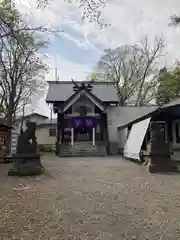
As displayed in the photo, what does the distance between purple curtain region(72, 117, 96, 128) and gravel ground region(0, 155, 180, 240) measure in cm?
1643

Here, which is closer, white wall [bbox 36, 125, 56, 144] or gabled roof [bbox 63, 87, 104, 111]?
gabled roof [bbox 63, 87, 104, 111]

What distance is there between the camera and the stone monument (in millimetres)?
10322

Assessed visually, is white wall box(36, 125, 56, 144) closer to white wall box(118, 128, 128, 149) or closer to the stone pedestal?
white wall box(118, 128, 128, 149)

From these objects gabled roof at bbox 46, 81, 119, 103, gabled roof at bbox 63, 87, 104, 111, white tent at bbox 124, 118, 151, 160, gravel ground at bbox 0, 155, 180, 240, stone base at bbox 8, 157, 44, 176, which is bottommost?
gravel ground at bbox 0, 155, 180, 240

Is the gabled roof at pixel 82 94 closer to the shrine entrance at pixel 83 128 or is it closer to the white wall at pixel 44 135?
the shrine entrance at pixel 83 128

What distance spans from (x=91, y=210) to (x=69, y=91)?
23.1 metres

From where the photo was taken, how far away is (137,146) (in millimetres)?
15117

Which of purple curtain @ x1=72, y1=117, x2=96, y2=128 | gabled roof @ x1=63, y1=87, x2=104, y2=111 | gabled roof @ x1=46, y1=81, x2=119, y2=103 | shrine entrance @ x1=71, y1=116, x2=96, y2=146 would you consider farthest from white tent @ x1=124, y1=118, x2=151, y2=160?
gabled roof @ x1=46, y1=81, x2=119, y2=103

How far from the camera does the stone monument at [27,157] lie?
10.3 m

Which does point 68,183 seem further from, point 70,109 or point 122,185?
point 70,109

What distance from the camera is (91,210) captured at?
5.13 metres

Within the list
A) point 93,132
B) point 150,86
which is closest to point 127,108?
point 93,132

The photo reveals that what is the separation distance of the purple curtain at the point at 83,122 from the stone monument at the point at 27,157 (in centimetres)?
1354

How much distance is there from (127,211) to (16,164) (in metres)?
6.37
